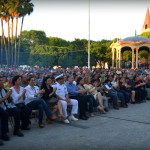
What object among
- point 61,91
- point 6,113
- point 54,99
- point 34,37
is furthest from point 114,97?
point 34,37

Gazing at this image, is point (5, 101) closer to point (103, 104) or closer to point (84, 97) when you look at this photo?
point (84, 97)

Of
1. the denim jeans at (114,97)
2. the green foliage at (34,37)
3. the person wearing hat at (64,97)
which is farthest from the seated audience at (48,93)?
the green foliage at (34,37)

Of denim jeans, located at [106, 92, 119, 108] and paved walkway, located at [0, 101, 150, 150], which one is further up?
denim jeans, located at [106, 92, 119, 108]

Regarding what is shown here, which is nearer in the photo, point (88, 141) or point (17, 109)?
point (88, 141)

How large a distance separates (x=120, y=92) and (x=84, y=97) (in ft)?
9.83

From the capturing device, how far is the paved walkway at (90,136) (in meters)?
4.47

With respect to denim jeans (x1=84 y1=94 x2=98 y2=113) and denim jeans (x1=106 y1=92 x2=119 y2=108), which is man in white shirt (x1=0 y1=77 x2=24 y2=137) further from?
denim jeans (x1=106 y1=92 x2=119 y2=108)

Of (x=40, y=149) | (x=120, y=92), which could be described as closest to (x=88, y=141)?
(x=40, y=149)

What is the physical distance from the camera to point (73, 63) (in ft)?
145

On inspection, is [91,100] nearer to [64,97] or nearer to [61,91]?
[64,97]

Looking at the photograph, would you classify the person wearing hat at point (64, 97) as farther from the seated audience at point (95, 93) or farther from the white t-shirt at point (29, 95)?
the seated audience at point (95, 93)

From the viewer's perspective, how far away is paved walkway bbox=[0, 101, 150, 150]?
447 cm

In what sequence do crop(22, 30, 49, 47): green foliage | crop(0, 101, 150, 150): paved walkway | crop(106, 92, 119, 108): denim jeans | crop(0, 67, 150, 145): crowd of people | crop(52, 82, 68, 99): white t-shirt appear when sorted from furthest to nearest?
crop(22, 30, 49, 47): green foliage < crop(106, 92, 119, 108): denim jeans < crop(52, 82, 68, 99): white t-shirt < crop(0, 67, 150, 145): crowd of people < crop(0, 101, 150, 150): paved walkway

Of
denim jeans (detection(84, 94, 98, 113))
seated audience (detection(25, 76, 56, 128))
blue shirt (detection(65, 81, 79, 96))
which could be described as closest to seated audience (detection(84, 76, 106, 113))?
denim jeans (detection(84, 94, 98, 113))
